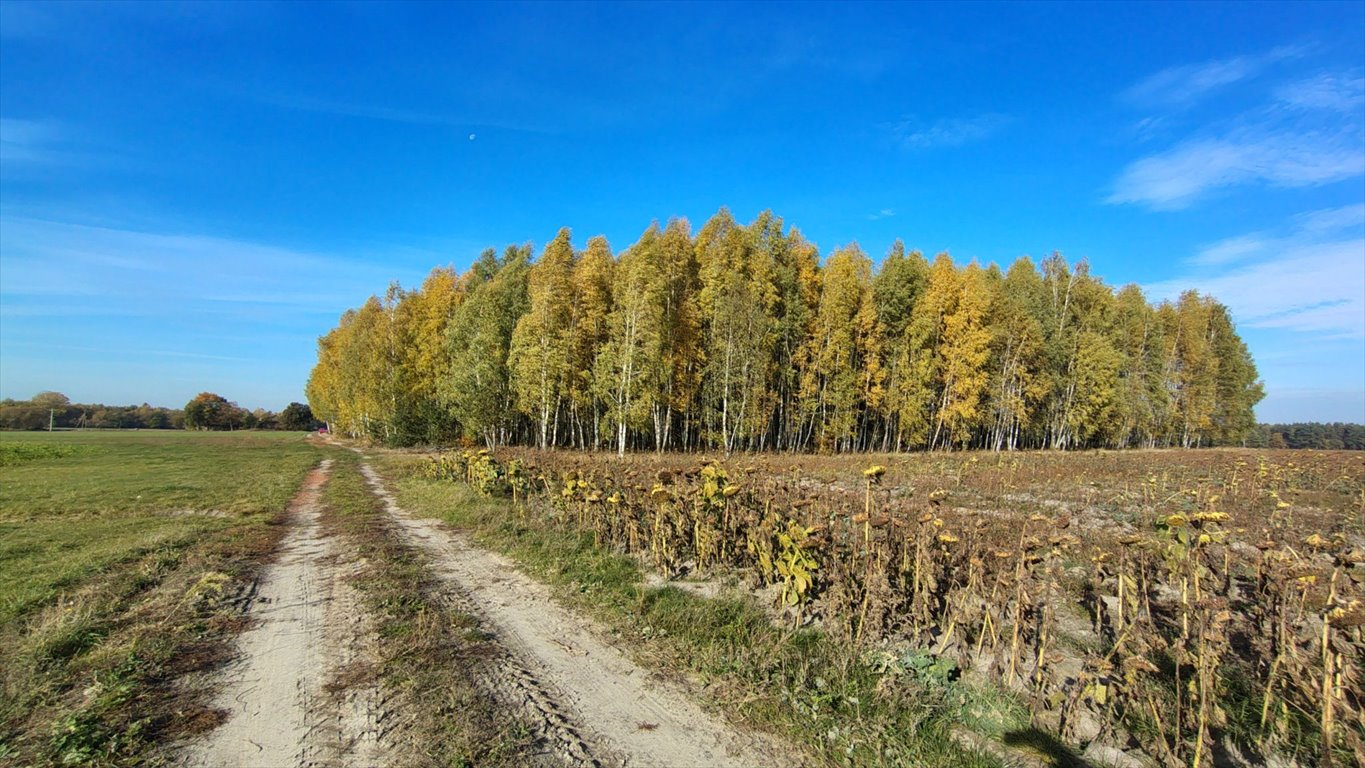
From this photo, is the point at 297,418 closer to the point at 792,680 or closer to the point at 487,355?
the point at 487,355

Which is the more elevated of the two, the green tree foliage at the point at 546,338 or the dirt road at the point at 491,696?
the green tree foliage at the point at 546,338

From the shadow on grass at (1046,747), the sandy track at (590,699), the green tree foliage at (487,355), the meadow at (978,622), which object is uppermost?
the green tree foliage at (487,355)

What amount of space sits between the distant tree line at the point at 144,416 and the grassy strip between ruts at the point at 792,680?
109556 millimetres

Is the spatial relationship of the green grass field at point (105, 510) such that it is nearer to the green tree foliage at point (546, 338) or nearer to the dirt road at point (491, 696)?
the dirt road at point (491, 696)

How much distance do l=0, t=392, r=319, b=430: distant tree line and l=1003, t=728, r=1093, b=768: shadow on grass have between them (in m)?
113

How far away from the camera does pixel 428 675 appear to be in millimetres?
4746

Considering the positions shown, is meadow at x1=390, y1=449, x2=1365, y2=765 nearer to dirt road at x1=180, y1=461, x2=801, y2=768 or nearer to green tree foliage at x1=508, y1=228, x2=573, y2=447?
dirt road at x1=180, y1=461, x2=801, y2=768

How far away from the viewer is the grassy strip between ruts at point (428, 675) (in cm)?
377

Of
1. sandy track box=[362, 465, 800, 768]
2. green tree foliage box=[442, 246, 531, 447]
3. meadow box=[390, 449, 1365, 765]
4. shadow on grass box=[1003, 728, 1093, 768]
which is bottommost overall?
sandy track box=[362, 465, 800, 768]

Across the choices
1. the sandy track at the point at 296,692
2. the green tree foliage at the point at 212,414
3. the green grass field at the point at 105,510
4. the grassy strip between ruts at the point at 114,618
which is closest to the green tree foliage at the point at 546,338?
the green grass field at the point at 105,510

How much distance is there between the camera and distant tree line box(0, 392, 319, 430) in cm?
9300

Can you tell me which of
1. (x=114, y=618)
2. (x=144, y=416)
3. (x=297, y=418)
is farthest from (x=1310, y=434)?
(x=144, y=416)

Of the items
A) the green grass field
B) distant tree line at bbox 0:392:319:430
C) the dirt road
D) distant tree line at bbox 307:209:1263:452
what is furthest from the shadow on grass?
distant tree line at bbox 0:392:319:430

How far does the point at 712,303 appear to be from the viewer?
30734 mm
